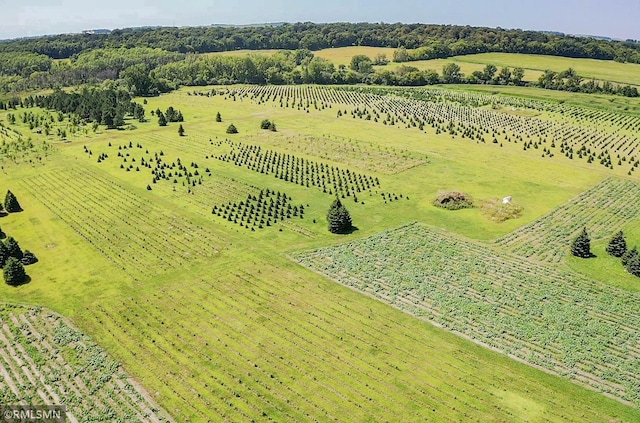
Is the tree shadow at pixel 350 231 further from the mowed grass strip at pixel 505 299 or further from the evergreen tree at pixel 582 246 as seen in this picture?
the evergreen tree at pixel 582 246

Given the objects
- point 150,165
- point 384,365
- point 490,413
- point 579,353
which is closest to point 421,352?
point 384,365

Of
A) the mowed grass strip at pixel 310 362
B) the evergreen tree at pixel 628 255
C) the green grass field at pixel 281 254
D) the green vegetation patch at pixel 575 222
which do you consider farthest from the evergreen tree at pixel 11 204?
the evergreen tree at pixel 628 255

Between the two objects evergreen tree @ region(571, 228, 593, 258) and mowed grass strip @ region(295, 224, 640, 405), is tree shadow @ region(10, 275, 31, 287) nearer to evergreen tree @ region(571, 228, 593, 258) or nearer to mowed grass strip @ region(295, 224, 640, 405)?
mowed grass strip @ region(295, 224, 640, 405)

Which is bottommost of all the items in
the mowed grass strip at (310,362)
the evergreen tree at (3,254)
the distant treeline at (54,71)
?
the mowed grass strip at (310,362)

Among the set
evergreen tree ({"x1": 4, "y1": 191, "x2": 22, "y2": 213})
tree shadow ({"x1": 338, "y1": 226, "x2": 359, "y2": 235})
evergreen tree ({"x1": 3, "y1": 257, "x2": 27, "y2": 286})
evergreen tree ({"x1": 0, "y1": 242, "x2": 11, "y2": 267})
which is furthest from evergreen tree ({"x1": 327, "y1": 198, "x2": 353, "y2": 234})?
evergreen tree ({"x1": 4, "y1": 191, "x2": 22, "y2": 213})

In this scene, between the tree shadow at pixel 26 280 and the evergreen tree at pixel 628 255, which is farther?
the evergreen tree at pixel 628 255

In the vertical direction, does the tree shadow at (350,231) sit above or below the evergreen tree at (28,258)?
below

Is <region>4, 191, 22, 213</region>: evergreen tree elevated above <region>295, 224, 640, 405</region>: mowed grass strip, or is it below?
above
